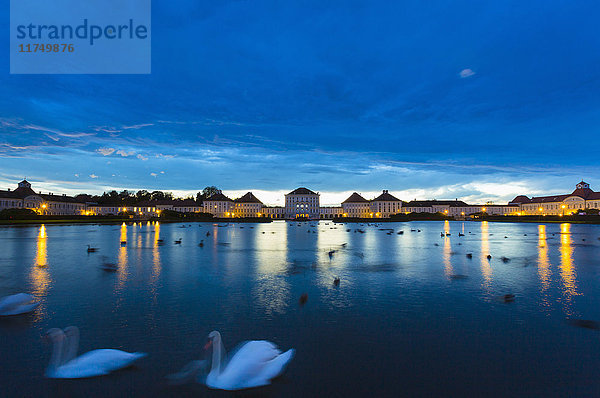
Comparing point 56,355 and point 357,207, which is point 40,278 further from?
point 357,207

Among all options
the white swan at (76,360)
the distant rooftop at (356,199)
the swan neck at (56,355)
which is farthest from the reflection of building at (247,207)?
the swan neck at (56,355)

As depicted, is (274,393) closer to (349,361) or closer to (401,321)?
(349,361)

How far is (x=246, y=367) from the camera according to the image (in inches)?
245

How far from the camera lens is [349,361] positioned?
7.11m

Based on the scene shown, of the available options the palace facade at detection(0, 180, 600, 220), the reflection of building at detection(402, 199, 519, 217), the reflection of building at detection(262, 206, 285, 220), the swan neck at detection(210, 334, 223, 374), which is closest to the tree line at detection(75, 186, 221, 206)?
the palace facade at detection(0, 180, 600, 220)

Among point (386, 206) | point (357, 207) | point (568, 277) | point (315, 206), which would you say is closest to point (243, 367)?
point (568, 277)

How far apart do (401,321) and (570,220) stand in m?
108

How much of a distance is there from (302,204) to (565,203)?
367ft

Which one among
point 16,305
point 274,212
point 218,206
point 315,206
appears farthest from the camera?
point 274,212

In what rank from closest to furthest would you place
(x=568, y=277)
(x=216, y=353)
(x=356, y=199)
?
1. (x=216, y=353)
2. (x=568, y=277)
3. (x=356, y=199)

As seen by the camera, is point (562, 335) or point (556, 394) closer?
point (556, 394)

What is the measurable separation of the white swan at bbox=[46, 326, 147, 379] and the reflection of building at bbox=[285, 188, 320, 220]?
167 metres

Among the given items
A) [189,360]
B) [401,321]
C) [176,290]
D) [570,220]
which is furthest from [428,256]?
[570,220]

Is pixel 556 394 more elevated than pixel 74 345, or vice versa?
pixel 74 345
